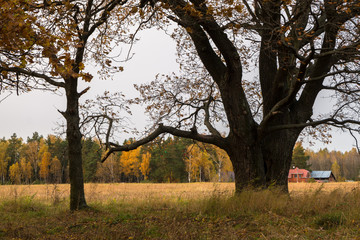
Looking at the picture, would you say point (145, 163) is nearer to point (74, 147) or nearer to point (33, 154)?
point (33, 154)

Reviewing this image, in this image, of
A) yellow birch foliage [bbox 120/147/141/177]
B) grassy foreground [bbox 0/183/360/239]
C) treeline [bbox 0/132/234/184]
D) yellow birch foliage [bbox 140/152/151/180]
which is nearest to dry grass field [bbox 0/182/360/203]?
grassy foreground [bbox 0/183/360/239]

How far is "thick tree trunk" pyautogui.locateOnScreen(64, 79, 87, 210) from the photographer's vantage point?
30.5 ft

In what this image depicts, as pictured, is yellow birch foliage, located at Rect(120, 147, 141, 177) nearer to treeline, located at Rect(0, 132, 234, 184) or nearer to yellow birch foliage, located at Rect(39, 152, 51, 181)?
treeline, located at Rect(0, 132, 234, 184)

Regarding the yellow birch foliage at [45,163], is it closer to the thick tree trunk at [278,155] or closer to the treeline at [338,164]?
the thick tree trunk at [278,155]

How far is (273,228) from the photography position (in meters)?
5.42

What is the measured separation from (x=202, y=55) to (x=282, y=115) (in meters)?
3.24

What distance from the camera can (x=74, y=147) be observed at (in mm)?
9367

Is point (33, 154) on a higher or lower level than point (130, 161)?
higher

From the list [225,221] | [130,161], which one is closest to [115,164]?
[130,161]

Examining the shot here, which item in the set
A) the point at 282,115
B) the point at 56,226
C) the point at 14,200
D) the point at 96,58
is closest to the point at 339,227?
the point at 282,115

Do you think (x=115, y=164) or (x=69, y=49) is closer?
(x=69, y=49)

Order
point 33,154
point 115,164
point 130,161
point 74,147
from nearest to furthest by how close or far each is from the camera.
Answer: point 74,147, point 115,164, point 33,154, point 130,161

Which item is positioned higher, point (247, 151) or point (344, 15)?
point (344, 15)

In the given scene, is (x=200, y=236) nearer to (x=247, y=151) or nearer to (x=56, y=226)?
(x=56, y=226)
